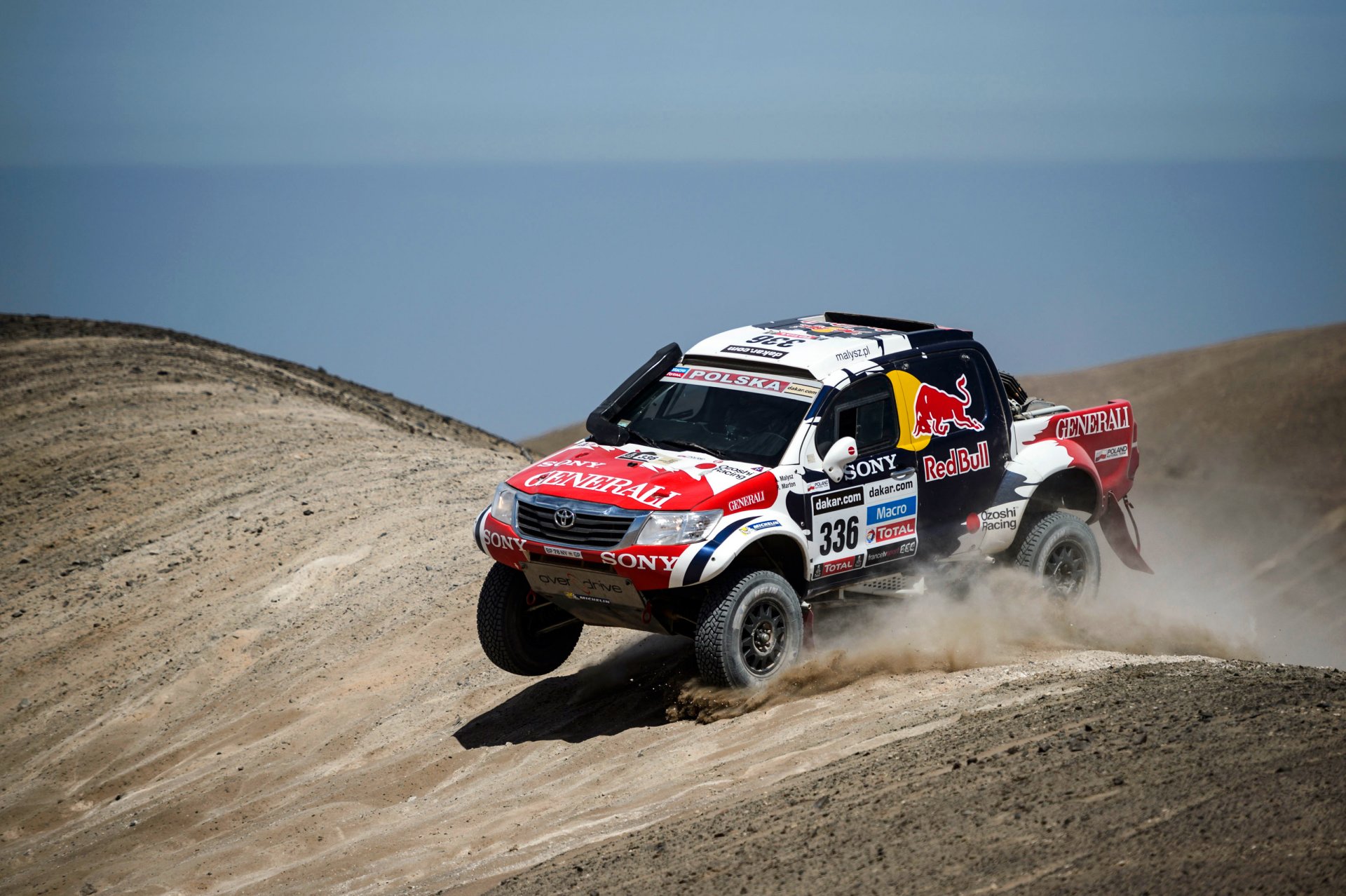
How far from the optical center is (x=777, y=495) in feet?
28.4

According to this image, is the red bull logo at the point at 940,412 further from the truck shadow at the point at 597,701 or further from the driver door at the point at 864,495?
the truck shadow at the point at 597,701

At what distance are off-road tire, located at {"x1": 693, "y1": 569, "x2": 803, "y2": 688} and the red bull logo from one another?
1644mm

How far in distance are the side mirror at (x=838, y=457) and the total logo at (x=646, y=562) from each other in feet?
4.52

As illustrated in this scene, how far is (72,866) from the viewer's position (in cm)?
884

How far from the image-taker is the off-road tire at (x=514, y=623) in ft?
30.8

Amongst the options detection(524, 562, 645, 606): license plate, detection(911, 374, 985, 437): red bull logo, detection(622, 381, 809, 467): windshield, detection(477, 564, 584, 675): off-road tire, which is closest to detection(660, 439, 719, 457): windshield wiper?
detection(622, 381, 809, 467): windshield

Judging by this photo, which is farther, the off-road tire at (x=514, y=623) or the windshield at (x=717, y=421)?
the off-road tire at (x=514, y=623)

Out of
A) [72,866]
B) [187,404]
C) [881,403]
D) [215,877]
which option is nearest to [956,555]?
[881,403]

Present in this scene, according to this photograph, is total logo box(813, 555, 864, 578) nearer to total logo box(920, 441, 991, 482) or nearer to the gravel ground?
total logo box(920, 441, 991, 482)

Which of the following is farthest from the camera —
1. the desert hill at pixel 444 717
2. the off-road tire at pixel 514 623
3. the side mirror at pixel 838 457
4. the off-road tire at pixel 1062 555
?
the off-road tire at pixel 1062 555

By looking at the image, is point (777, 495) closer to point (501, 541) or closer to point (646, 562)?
point (646, 562)

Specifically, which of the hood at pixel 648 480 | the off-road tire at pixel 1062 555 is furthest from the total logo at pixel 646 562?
the off-road tire at pixel 1062 555

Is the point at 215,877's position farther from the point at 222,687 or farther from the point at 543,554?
the point at 222,687

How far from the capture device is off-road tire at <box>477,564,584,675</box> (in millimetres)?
9391
